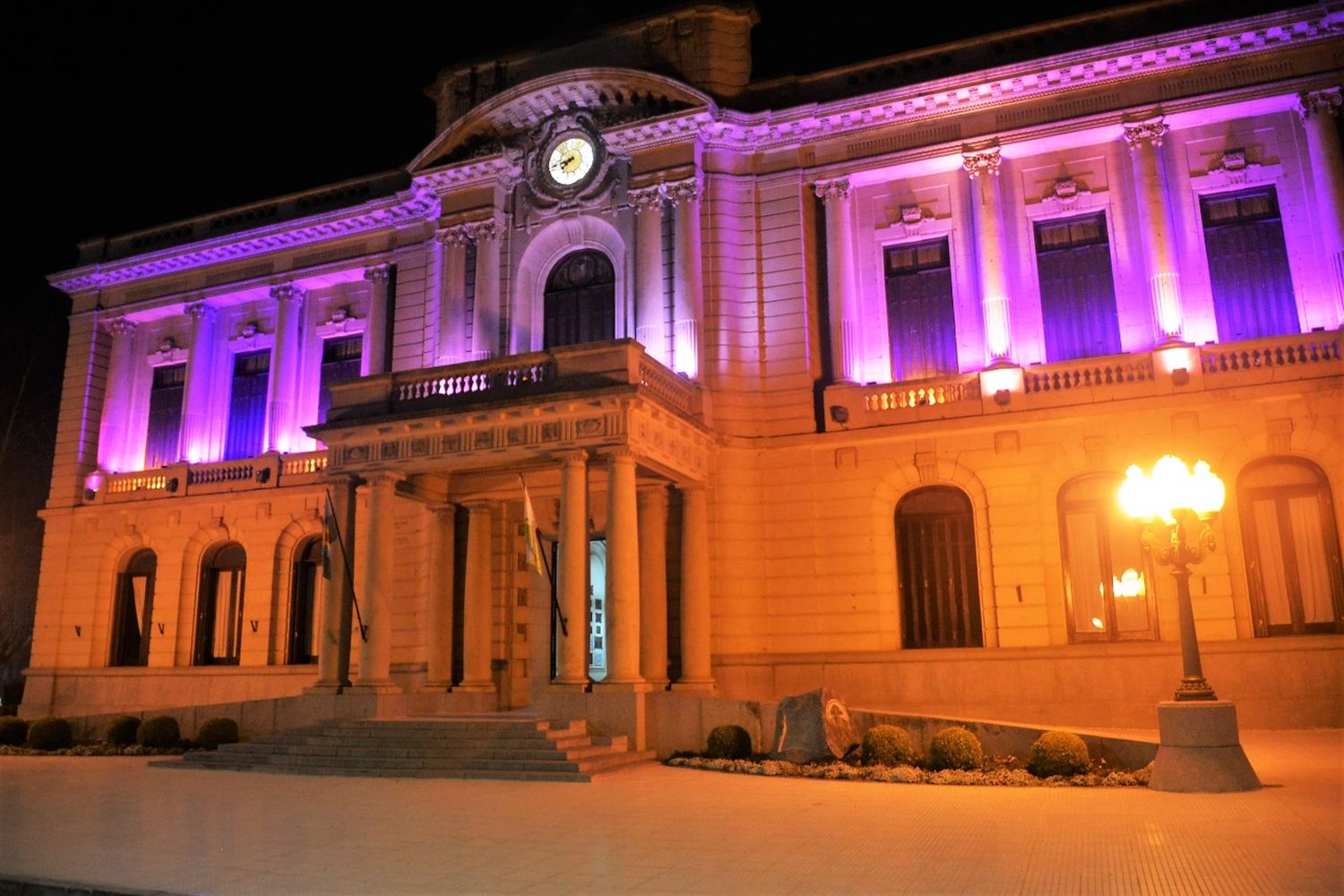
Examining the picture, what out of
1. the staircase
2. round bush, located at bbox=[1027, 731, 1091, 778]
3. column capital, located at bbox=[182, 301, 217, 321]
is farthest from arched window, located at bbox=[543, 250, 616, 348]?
round bush, located at bbox=[1027, 731, 1091, 778]

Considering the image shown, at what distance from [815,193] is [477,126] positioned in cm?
926

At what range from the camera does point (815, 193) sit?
2655 cm

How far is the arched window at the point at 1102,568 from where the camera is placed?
2259 centimetres

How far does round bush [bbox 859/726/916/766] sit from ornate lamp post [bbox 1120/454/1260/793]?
4.15 m

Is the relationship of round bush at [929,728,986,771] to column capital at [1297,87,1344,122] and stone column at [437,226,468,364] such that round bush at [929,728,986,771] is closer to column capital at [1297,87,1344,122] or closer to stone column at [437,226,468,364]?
column capital at [1297,87,1344,122]

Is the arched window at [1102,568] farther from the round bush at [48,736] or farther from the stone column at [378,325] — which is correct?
the round bush at [48,736]

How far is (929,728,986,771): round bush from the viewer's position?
675 inches

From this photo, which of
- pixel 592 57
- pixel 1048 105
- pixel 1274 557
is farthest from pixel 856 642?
pixel 592 57

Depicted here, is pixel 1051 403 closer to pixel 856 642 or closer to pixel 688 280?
pixel 856 642

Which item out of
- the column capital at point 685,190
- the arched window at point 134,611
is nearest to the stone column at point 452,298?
the column capital at point 685,190

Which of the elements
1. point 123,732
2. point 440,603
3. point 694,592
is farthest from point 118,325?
point 694,592

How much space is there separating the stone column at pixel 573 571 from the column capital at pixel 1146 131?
573 inches

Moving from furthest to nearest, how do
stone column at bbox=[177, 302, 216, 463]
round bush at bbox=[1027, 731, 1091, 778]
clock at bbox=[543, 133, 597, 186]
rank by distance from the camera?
1. stone column at bbox=[177, 302, 216, 463]
2. clock at bbox=[543, 133, 597, 186]
3. round bush at bbox=[1027, 731, 1091, 778]

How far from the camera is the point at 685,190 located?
26422 millimetres
